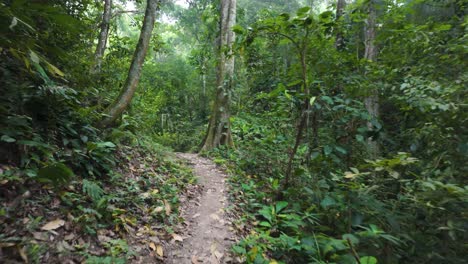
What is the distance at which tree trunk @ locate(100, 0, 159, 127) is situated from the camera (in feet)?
16.0

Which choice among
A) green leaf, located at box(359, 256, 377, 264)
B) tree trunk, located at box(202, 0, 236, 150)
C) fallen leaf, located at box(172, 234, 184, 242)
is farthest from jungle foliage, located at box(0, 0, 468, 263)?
tree trunk, located at box(202, 0, 236, 150)

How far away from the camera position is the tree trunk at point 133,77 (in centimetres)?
489

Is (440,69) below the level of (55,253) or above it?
above

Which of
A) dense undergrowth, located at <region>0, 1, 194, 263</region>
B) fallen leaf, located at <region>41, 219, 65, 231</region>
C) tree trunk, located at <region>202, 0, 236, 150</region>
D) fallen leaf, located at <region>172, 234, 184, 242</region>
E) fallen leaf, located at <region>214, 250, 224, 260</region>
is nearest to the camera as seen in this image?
dense undergrowth, located at <region>0, 1, 194, 263</region>

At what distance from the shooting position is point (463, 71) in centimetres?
317

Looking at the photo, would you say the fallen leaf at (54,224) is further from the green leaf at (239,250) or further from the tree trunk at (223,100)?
the tree trunk at (223,100)

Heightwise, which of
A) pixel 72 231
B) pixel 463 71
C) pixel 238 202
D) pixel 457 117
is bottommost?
pixel 238 202

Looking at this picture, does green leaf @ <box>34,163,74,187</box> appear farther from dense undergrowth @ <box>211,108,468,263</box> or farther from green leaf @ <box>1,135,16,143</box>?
dense undergrowth @ <box>211,108,468,263</box>

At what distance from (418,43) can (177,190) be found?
4.66m

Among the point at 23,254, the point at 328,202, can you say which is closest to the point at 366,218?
the point at 328,202

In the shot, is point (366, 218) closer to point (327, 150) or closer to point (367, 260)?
point (367, 260)

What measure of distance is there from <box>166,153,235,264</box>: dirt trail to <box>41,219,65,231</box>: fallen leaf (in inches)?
50.6

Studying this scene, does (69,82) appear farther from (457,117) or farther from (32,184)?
(457,117)

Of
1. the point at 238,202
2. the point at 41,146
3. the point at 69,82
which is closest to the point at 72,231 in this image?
the point at 41,146
